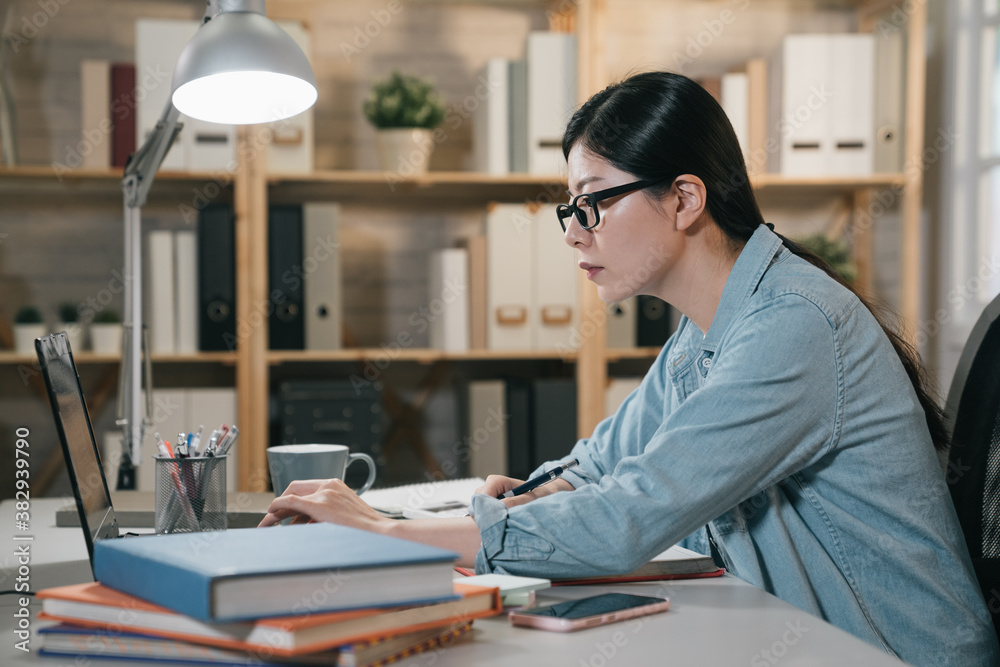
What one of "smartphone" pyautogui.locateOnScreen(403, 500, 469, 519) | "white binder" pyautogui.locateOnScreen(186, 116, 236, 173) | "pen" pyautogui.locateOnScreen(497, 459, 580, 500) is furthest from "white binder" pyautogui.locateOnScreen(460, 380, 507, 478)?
"pen" pyautogui.locateOnScreen(497, 459, 580, 500)

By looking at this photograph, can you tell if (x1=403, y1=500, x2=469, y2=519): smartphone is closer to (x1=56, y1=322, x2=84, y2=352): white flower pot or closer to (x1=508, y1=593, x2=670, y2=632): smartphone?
(x1=508, y1=593, x2=670, y2=632): smartphone

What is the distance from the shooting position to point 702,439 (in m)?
0.83

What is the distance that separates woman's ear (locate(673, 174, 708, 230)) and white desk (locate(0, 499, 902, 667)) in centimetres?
44

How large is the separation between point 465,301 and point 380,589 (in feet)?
6.24

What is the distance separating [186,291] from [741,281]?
1.73 meters

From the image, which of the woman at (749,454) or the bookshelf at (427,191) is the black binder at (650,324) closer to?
the bookshelf at (427,191)

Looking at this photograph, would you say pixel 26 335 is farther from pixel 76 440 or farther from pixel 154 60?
pixel 76 440

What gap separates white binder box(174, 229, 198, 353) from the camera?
233cm

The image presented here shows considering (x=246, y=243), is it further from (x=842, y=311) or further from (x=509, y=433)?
(x=842, y=311)

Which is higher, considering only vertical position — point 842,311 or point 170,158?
point 170,158

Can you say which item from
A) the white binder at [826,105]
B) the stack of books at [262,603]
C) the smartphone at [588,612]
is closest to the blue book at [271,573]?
the stack of books at [262,603]

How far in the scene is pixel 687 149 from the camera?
105cm

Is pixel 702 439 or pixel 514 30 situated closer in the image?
pixel 702 439

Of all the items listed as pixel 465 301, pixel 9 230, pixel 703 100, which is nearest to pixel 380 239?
pixel 465 301
